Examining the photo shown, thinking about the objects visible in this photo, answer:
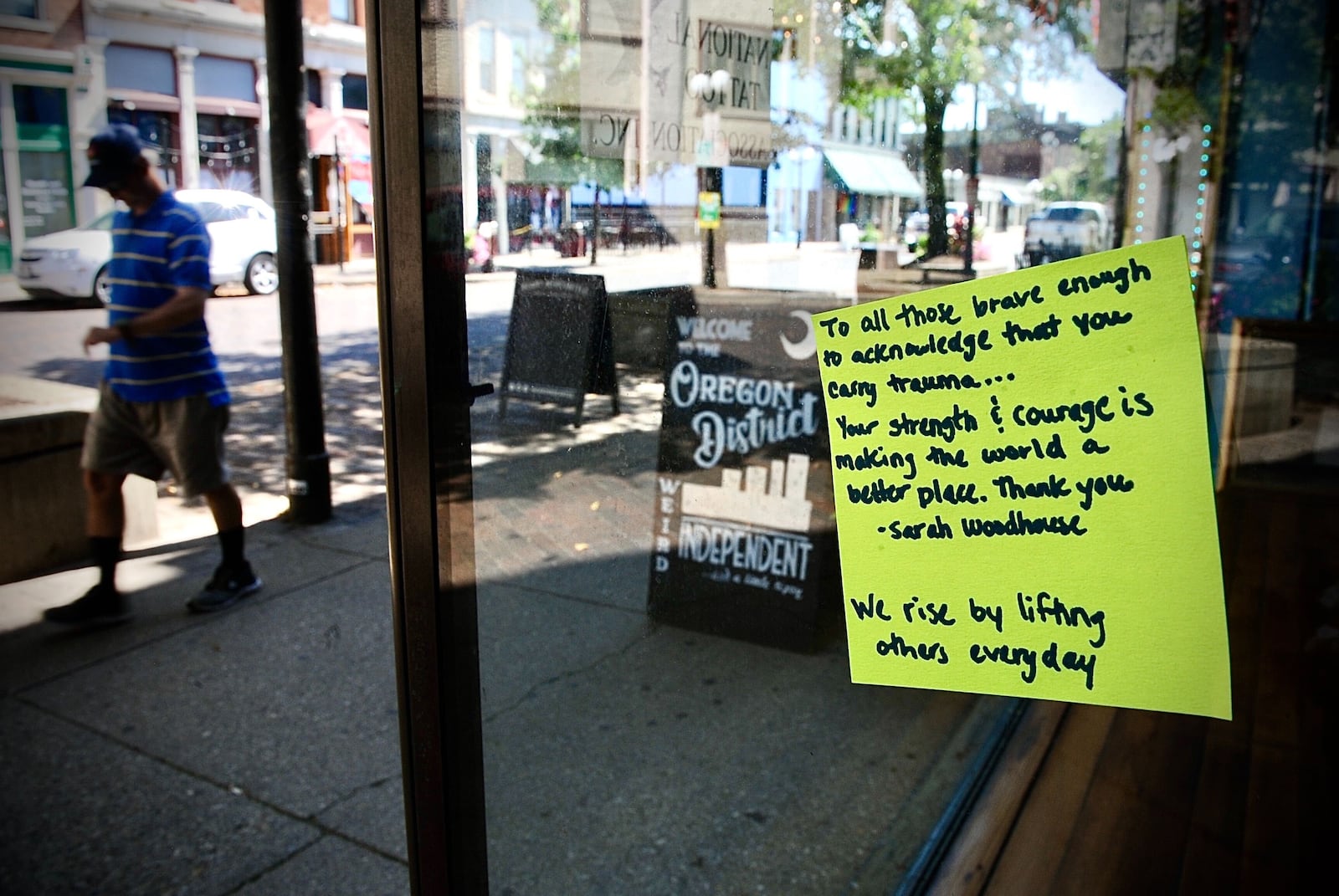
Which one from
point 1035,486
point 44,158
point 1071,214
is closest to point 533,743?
point 1035,486

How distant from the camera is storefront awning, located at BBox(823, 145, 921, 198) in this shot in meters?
2.18

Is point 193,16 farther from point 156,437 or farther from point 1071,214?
point 1071,214

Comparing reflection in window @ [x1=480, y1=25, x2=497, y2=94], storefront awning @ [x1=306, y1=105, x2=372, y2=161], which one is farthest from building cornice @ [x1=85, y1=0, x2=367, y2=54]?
reflection in window @ [x1=480, y1=25, x2=497, y2=94]

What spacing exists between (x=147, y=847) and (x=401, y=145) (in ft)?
7.48

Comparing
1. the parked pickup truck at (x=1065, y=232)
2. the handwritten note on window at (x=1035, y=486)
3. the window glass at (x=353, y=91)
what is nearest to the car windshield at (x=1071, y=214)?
the parked pickup truck at (x=1065, y=232)

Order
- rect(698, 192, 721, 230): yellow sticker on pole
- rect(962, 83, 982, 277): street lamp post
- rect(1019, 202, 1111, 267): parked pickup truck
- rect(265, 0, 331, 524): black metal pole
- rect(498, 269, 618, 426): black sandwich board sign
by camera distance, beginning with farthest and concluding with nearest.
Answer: rect(265, 0, 331, 524): black metal pole → rect(1019, 202, 1111, 267): parked pickup truck → rect(698, 192, 721, 230): yellow sticker on pole → rect(962, 83, 982, 277): street lamp post → rect(498, 269, 618, 426): black sandwich board sign

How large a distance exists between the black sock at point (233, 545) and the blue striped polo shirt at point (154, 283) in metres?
0.64

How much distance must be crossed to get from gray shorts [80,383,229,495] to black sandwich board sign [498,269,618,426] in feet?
9.25

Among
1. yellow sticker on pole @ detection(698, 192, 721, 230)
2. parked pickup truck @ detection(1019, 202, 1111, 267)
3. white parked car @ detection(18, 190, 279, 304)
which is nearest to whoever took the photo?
yellow sticker on pole @ detection(698, 192, 721, 230)

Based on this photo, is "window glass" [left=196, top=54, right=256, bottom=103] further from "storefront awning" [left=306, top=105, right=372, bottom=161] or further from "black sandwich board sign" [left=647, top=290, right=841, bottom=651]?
"black sandwich board sign" [left=647, top=290, right=841, bottom=651]

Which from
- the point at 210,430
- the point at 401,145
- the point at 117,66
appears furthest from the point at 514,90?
the point at 117,66

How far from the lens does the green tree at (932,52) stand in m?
2.72

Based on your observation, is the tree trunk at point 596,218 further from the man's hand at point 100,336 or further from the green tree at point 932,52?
the man's hand at point 100,336

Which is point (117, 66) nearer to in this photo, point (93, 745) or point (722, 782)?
point (93, 745)
